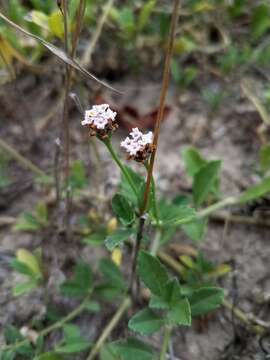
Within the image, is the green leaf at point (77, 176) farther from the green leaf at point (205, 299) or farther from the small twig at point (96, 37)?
the green leaf at point (205, 299)

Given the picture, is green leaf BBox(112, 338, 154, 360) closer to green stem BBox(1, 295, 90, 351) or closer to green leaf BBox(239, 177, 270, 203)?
green stem BBox(1, 295, 90, 351)

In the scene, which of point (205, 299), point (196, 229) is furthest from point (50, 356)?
point (196, 229)


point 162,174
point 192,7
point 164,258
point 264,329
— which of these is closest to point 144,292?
point 164,258

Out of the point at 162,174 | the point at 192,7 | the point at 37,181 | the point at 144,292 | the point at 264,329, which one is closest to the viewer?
the point at 264,329

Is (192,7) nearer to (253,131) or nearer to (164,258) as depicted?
(253,131)

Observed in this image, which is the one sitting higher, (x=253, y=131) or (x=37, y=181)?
(x=253, y=131)

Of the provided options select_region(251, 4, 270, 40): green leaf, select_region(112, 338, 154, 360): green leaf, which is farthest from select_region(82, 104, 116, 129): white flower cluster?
select_region(251, 4, 270, 40): green leaf

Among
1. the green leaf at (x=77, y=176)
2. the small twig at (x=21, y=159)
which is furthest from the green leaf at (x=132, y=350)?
the small twig at (x=21, y=159)
